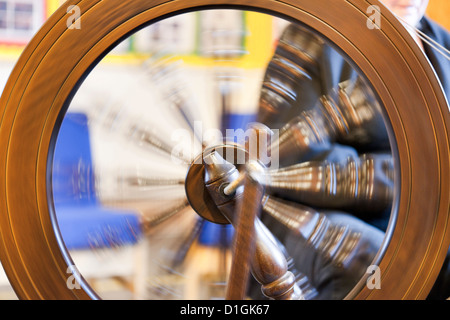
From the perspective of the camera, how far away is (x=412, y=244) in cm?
47

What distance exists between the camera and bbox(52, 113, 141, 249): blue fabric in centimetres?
48

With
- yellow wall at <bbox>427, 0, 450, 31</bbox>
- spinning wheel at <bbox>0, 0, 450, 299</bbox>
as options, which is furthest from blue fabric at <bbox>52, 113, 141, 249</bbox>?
yellow wall at <bbox>427, 0, 450, 31</bbox>

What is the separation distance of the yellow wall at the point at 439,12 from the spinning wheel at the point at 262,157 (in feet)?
2.62

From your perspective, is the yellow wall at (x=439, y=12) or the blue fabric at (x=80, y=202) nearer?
the blue fabric at (x=80, y=202)

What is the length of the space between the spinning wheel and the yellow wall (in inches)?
31.5

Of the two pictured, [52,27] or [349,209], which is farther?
[349,209]

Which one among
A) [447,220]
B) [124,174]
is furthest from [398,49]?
[124,174]

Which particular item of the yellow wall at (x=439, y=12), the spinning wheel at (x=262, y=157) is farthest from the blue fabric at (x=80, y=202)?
the yellow wall at (x=439, y=12)

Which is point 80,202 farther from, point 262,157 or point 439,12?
point 439,12

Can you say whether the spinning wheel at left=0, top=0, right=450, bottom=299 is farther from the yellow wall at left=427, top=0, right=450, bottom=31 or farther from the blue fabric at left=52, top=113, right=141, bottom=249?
the yellow wall at left=427, top=0, right=450, bottom=31

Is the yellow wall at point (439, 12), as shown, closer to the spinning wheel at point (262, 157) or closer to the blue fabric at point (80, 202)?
the spinning wheel at point (262, 157)

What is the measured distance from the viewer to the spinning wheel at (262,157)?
1.50 ft
